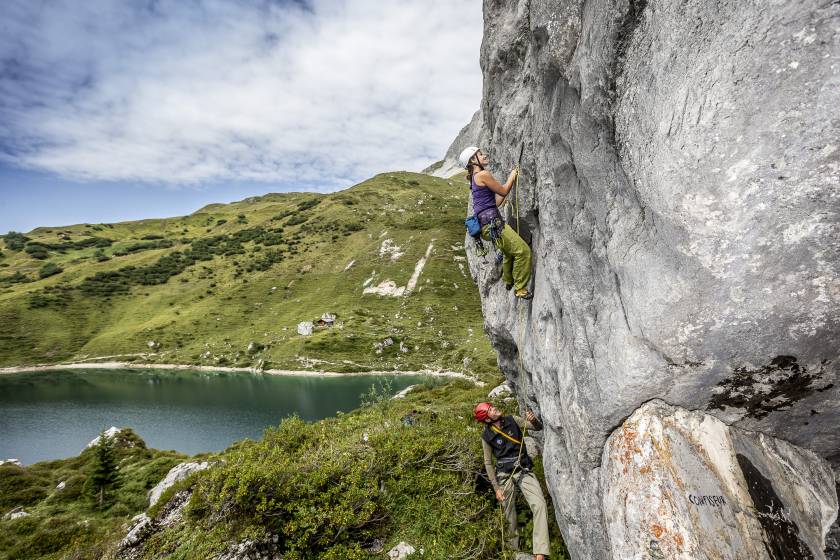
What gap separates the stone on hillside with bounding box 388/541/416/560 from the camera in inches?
468

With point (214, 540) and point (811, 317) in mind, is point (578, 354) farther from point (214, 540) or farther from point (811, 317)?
point (214, 540)

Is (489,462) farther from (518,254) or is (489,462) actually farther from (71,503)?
(71,503)

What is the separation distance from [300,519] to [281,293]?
452 feet

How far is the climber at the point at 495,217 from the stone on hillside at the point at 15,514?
1459 inches

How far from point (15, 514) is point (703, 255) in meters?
44.2

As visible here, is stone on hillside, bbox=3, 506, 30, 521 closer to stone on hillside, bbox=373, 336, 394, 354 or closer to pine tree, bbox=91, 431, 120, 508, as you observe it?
pine tree, bbox=91, 431, 120, 508

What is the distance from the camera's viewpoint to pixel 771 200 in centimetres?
479

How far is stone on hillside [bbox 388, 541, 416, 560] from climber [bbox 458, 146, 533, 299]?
338 inches

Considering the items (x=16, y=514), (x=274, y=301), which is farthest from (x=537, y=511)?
(x=274, y=301)

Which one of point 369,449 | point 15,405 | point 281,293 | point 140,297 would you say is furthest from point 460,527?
point 140,297

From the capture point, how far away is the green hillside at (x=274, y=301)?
4151 inches

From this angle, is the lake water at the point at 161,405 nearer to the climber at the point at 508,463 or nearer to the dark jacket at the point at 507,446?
the climber at the point at 508,463

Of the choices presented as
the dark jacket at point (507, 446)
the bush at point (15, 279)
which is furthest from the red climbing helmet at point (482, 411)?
the bush at point (15, 279)

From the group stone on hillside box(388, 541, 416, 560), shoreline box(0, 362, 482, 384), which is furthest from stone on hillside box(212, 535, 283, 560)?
shoreline box(0, 362, 482, 384)
